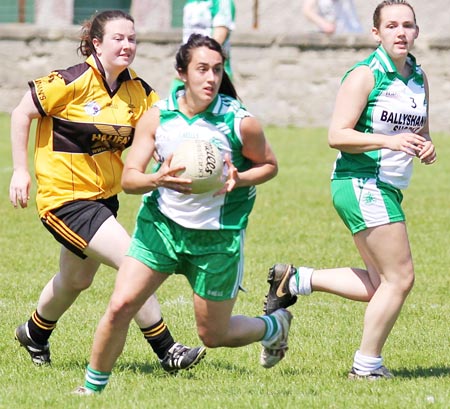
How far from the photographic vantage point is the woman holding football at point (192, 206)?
17.8 ft

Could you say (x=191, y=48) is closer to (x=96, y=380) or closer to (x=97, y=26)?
(x=97, y=26)

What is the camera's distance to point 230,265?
5555 millimetres

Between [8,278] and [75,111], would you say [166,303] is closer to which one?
[8,278]

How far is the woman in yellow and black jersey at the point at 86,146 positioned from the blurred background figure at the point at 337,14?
43.4 ft

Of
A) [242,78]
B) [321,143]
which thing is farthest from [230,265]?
[242,78]

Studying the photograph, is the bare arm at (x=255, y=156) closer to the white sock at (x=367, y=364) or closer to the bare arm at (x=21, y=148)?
the white sock at (x=367, y=364)

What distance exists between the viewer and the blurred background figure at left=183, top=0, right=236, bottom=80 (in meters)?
13.9

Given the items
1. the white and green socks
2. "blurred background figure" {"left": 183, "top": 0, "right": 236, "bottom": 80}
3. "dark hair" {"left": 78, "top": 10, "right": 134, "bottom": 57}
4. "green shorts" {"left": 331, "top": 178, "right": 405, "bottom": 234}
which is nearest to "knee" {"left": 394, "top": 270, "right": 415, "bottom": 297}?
"green shorts" {"left": 331, "top": 178, "right": 405, "bottom": 234}

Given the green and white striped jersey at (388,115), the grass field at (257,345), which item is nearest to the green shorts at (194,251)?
the grass field at (257,345)

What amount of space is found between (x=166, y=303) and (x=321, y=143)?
940cm

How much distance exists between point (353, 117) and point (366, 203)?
0.46 m

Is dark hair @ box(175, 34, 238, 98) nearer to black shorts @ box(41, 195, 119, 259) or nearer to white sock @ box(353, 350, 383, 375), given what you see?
black shorts @ box(41, 195, 119, 259)

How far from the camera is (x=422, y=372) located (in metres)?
6.47

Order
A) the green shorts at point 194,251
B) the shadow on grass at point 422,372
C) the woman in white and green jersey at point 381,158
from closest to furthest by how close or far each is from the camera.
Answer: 1. the green shorts at point 194,251
2. the woman in white and green jersey at point 381,158
3. the shadow on grass at point 422,372
